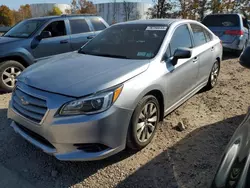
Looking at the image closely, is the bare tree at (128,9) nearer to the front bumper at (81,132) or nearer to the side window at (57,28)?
the side window at (57,28)

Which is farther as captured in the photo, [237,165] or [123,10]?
[123,10]

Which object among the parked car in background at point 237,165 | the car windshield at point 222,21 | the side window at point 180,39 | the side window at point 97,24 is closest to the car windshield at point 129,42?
the side window at point 180,39

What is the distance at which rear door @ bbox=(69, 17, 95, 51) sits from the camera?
6383mm

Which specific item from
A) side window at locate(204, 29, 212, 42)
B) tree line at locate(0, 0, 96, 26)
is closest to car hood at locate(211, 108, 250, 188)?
side window at locate(204, 29, 212, 42)

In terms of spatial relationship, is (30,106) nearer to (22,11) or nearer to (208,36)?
(208,36)

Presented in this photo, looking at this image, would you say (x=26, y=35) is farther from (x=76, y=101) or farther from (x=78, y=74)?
(x=76, y=101)

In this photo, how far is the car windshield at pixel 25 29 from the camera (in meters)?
5.83

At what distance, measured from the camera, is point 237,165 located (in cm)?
127

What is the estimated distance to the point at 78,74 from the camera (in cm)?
280

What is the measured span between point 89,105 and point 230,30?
7.89m

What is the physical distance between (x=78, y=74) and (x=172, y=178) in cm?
155

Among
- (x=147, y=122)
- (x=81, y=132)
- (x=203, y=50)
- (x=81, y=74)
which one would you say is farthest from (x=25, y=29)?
(x=81, y=132)

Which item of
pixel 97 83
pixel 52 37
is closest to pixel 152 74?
pixel 97 83

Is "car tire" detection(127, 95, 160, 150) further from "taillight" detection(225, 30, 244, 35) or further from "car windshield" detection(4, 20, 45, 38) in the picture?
"taillight" detection(225, 30, 244, 35)
